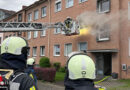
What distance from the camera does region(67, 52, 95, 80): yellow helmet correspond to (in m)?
2.13

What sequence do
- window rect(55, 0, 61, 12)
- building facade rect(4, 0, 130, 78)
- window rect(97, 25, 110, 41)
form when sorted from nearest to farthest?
building facade rect(4, 0, 130, 78) → window rect(97, 25, 110, 41) → window rect(55, 0, 61, 12)

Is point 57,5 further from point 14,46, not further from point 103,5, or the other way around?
point 14,46

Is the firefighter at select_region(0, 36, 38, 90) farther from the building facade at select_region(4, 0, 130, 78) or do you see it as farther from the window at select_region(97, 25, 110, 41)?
the window at select_region(97, 25, 110, 41)

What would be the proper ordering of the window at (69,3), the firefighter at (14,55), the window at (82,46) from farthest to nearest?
the window at (69,3) < the window at (82,46) < the firefighter at (14,55)

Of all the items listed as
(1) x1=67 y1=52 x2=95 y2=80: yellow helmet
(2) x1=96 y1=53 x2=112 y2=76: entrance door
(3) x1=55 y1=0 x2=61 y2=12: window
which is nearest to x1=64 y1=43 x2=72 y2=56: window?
(2) x1=96 y1=53 x2=112 y2=76: entrance door

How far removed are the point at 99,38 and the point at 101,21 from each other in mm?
1468

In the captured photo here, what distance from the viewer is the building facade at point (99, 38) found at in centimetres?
1288

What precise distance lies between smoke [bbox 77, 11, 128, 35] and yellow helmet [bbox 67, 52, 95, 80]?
443 inches

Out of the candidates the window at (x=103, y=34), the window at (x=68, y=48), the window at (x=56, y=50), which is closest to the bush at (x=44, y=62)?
the window at (x=56, y=50)

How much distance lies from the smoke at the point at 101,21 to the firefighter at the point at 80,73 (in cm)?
1128

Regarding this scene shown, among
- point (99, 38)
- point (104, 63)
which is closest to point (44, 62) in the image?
point (104, 63)

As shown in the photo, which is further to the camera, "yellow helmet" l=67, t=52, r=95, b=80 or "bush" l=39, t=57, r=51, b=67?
"bush" l=39, t=57, r=51, b=67

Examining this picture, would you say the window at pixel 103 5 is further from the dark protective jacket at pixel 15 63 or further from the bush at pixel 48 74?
the dark protective jacket at pixel 15 63

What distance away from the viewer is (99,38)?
14.6m
